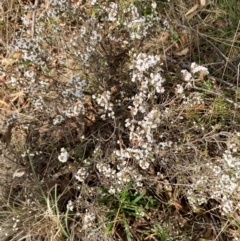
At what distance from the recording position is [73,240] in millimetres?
2254

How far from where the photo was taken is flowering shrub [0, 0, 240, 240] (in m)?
2.09

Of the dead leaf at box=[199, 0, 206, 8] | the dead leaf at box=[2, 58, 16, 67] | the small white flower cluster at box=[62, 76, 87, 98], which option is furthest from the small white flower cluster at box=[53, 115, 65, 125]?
the dead leaf at box=[199, 0, 206, 8]

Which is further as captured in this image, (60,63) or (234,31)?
(234,31)

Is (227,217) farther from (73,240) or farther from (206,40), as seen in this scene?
(206,40)

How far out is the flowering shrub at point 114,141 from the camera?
2.09 m

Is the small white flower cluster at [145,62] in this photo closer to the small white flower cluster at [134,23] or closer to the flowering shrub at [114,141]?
the flowering shrub at [114,141]

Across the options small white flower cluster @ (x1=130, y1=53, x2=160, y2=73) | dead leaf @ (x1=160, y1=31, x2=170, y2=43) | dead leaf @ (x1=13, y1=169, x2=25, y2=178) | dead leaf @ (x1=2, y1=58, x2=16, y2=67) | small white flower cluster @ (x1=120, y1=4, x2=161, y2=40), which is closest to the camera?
small white flower cluster @ (x1=130, y1=53, x2=160, y2=73)

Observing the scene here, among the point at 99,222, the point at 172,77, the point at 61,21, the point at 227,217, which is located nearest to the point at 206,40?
the point at 172,77

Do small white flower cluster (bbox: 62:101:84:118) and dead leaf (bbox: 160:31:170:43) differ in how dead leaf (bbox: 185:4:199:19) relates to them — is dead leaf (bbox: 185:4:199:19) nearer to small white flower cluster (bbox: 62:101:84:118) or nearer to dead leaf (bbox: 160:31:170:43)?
dead leaf (bbox: 160:31:170:43)

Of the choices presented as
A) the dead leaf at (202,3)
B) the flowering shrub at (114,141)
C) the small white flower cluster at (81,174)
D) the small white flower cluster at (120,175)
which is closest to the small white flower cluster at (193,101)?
the flowering shrub at (114,141)

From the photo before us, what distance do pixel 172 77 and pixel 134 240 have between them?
84 cm

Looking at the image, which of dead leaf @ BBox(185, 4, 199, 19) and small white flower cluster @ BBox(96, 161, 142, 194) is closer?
small white flower cluster @ BBox(96, 161, 142, 194)

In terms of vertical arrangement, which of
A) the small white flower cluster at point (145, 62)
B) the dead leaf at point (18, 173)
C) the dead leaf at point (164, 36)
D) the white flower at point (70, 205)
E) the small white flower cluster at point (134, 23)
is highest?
the small white flower cluster at point (134, 23)

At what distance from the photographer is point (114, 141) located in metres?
2.27
